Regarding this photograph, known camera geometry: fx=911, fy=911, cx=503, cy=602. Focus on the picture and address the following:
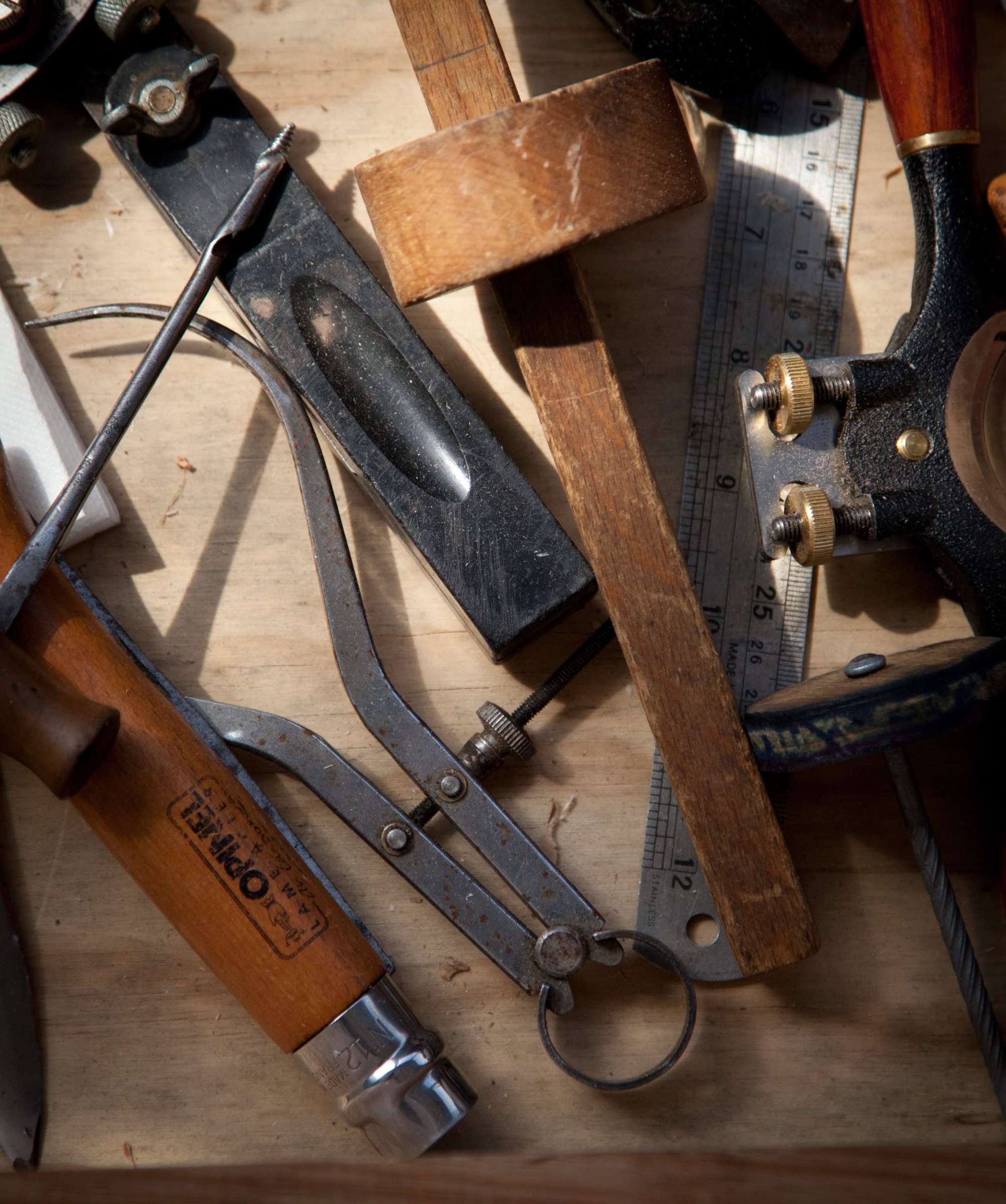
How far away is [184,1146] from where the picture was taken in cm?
83

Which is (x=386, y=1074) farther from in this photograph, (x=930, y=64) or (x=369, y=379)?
(x=930, y=64)

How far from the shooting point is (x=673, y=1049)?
84cm

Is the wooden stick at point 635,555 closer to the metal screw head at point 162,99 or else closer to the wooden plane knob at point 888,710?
the wooden plane knob at point 888,710

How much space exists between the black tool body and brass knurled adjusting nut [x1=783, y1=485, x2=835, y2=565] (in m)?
0.19

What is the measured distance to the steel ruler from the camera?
89 centimetres

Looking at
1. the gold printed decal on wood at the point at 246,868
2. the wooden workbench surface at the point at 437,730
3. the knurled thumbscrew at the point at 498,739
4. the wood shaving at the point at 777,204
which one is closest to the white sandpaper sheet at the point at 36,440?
the wooden workbench surface at the point at 437,730

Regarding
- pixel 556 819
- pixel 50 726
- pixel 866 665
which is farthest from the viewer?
pixel 556 819

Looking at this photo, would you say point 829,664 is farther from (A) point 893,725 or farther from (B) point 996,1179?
(B) point 996,1179

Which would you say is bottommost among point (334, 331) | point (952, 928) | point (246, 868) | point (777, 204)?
point (952, 928)

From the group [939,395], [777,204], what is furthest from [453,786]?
[777,204]

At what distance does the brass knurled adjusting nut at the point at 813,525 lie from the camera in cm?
81

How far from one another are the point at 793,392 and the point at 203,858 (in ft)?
2.09

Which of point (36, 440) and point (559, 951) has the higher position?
point (36, 440)

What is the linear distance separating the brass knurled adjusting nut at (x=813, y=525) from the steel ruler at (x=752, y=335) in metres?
0.09
